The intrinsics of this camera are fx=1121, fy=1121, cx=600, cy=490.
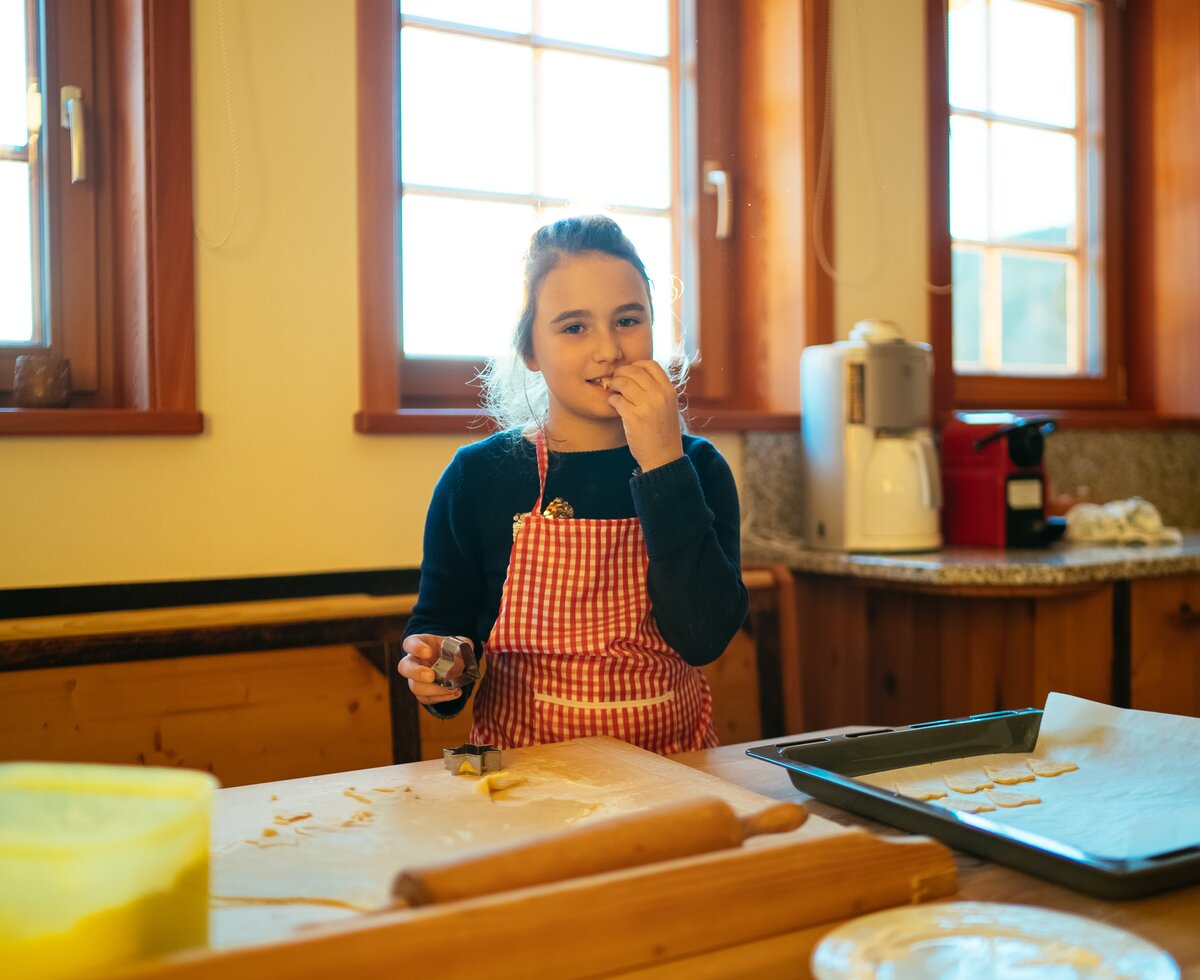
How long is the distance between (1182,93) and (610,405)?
2293 mm

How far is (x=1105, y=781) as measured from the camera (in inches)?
33.5

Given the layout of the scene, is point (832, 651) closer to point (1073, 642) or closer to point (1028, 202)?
point (1073, 642)

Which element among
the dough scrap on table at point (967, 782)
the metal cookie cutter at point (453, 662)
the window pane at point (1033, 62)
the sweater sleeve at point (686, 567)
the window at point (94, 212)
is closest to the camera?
the dough scrap on table at point (967, 782)

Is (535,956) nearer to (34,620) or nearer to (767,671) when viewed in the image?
(34,620)

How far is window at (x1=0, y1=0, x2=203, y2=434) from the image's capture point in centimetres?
168

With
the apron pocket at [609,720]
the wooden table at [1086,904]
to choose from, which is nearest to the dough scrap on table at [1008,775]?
the wooden table at [1086,904]

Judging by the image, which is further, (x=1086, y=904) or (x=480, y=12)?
(x=480, y=12)

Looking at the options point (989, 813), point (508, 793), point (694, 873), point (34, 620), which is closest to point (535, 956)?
point (694, 873)

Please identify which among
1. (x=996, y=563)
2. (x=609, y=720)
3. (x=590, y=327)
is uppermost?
(x=590, y=327)

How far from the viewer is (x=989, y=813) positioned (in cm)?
79

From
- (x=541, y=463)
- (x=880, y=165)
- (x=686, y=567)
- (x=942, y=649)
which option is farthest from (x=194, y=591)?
(x=880, y=165)

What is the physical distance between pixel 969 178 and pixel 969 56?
29cm

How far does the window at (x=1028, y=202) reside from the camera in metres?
2.66

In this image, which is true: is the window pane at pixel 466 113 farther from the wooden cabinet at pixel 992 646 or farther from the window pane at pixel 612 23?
the wooden cabinet at pixel 992 646
